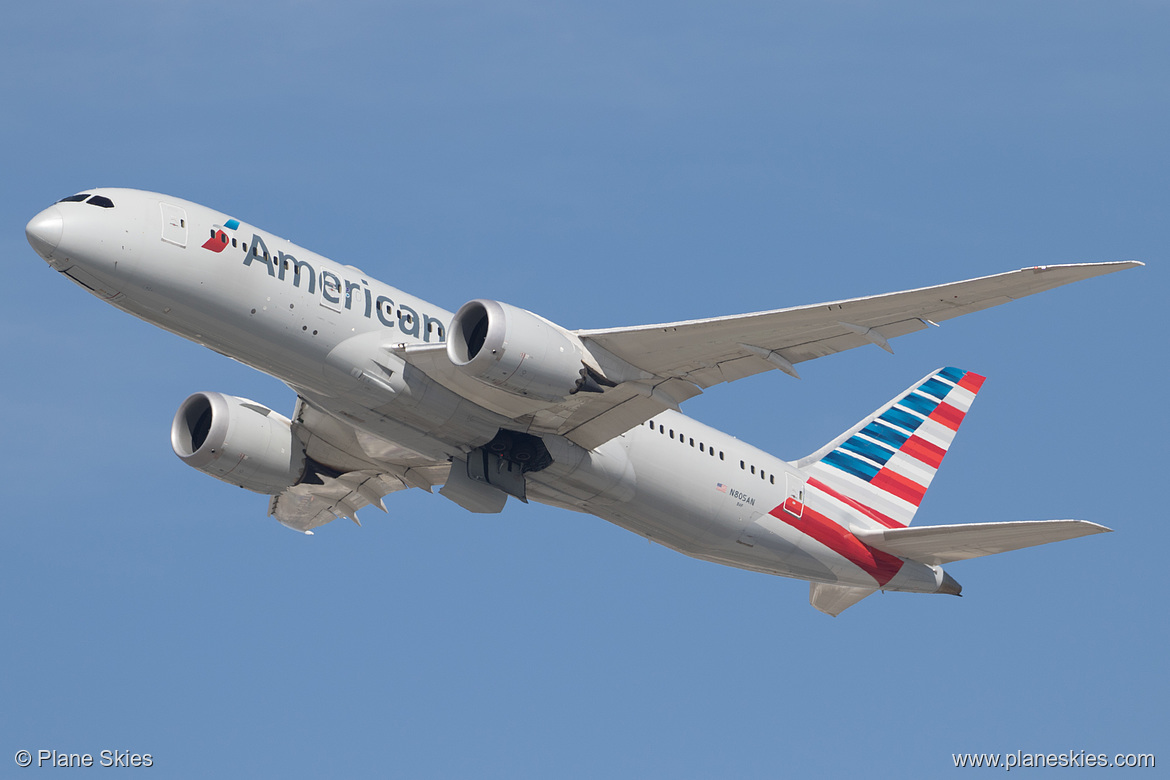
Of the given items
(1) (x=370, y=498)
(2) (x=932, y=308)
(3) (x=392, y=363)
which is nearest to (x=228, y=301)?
(3) (x=392, y=363)

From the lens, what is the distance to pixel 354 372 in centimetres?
2834

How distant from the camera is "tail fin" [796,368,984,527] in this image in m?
36.5

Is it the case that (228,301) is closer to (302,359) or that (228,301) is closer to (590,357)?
(302,359)

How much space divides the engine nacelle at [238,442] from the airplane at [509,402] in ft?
0.15

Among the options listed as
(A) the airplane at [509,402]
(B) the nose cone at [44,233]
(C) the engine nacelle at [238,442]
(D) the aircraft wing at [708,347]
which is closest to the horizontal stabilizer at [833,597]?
(A) the airplane at [509,402]

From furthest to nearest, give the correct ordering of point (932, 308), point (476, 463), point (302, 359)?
1. point (476, 463)
2. point (302, 359)
3. point (932, 308)

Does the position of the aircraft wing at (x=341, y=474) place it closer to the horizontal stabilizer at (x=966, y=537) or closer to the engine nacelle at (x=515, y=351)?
the engine nacelle at (x=515, y=351)

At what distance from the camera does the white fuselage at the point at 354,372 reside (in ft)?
88.5

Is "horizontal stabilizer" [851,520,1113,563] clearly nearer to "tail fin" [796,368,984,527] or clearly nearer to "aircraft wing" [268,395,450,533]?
"tail fin" [796,368,984,527]

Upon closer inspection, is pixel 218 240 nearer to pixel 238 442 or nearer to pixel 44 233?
pixel 44 233

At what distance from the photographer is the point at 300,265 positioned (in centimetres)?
2823

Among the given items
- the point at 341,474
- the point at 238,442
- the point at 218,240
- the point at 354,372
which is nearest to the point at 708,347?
the point at 354,372

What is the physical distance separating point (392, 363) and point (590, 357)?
3.94m

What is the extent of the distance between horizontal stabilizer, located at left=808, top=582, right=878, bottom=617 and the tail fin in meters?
1.92
